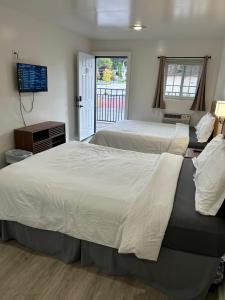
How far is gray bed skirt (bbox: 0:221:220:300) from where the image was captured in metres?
1.48

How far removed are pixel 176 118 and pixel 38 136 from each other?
3.16 m

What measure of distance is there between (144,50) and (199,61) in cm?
125

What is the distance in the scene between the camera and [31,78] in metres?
3.53

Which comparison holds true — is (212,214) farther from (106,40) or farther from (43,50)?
(106,40)

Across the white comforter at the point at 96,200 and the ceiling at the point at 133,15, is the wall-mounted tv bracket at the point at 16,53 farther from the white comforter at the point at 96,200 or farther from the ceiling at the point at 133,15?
the white comforter at the point at 96,200

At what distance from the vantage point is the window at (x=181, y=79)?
4945mm

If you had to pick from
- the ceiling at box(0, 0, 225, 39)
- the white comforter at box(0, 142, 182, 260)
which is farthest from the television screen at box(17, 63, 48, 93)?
the white comforter at box(0, 142, 182, 260)

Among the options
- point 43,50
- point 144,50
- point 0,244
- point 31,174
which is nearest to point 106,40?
point 144,50

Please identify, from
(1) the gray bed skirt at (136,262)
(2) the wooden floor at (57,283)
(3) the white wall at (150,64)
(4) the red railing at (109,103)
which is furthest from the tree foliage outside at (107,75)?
(2) the wooden floor at (57,283)

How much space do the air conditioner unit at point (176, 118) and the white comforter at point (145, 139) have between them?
3.06 ft

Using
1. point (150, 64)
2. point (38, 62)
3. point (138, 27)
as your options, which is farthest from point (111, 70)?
point (38, 62)

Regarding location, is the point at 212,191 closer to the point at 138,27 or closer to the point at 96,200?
the point at 96,200

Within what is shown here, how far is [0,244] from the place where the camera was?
203cm

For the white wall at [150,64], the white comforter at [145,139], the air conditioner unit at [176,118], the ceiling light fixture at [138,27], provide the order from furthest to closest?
1. the air conditioner unit at [176,118]
2. the white wall at [150,64]
3. the ceiling light fixture at [138,27]
4. the white comforter at [145,139]
